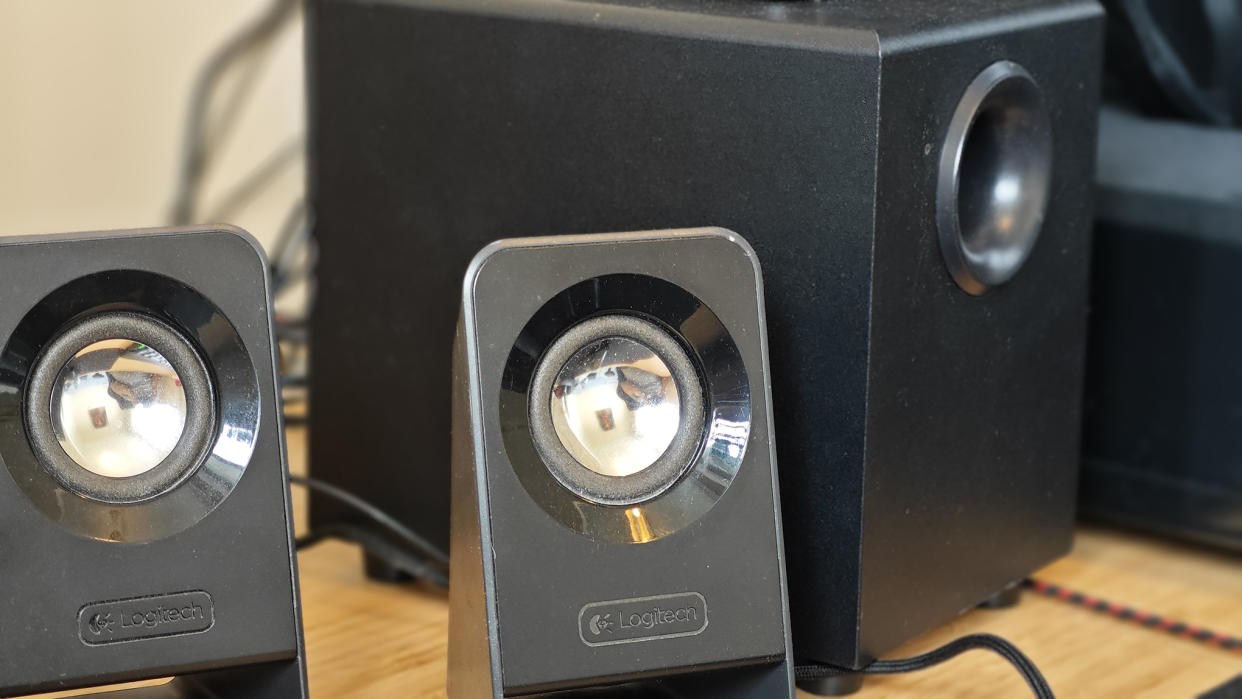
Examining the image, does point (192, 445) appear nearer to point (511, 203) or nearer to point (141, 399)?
point (141, 399)

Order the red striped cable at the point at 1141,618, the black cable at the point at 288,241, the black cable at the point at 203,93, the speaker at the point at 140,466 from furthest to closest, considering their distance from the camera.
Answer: the black cable at the point at 203,93 < the black cable at the point at 288,241 < the red striped cable at the point at 1141,618 < the speaker at the point at 140,466

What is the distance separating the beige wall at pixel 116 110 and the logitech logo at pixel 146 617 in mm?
753

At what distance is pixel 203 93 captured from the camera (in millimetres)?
1294

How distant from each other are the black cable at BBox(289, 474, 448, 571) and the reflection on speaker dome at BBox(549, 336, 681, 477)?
201 millimetres

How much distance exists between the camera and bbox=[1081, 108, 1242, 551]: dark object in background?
799mm

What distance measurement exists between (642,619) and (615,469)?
57mm

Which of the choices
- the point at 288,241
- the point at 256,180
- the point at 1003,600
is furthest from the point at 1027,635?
the point at 256,180

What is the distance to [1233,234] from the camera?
79 cm

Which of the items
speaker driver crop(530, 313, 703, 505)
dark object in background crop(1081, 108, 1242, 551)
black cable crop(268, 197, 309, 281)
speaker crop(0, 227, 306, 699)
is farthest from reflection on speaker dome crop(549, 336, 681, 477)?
black cable crop(268, 197, 309, 281)

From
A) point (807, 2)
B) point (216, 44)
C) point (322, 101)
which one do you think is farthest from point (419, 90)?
point (216, 44)

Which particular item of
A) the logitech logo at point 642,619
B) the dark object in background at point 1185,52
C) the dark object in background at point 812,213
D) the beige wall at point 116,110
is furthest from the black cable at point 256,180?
the logitech logo at point 642,619

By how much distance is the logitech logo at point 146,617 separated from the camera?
0.53 m

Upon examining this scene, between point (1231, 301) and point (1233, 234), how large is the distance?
36 millimetres

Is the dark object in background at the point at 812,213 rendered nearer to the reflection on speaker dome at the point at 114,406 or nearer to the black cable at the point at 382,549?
the black cable at the point at 382,549
